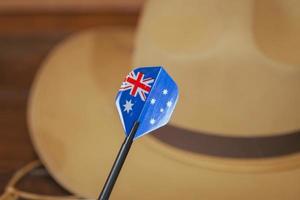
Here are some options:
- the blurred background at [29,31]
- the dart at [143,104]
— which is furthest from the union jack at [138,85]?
the blurred background at [29,31]

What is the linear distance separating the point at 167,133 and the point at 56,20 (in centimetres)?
75

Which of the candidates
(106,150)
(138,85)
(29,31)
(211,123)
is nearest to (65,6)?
(29,31)

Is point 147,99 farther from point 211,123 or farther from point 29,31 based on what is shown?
point 29,31

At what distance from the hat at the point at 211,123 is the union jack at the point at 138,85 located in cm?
27

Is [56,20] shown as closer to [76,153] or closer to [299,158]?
[76,153]

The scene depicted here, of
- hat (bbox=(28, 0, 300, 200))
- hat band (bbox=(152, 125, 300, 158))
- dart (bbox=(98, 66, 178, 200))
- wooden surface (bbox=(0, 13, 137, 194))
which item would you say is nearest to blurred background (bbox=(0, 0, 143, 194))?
wooden surface (bbox=(0, 13, 137, 194))

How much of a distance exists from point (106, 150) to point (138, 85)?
0.41 m

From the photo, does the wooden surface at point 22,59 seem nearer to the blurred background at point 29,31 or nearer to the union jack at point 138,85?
the blurred background at point 29,31

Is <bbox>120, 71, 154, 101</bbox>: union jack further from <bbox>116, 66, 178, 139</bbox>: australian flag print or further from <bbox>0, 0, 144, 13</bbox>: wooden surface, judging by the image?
<bbox>0, 0, 144, 13</bbox>: wooden surface

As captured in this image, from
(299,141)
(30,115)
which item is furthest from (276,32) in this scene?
(30,115)

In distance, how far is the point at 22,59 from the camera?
57.2 inches

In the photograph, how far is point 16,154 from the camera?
1162mm

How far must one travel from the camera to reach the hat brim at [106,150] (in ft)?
3.04

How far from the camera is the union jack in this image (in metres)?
0.65
